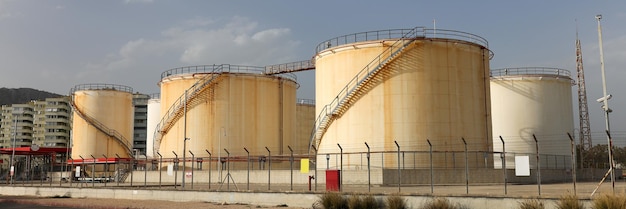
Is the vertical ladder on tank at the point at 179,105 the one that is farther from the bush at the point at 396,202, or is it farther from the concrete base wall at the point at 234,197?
the bush at the point at 396,202

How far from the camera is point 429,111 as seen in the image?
142ft

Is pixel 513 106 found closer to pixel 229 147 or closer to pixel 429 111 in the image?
pixel 429 111

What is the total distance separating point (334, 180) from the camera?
107ft

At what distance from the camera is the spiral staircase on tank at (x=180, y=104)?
5866 cm

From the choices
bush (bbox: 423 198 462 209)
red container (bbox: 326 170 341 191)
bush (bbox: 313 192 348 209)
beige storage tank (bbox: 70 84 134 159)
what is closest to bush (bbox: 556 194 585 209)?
bush (bbox: 423 198 462 209)

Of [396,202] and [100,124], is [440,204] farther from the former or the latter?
[100,124]

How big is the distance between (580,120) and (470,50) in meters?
55.3

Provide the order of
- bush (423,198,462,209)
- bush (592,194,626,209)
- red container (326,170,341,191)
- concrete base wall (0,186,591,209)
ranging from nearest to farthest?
bush (592,194,626,209), bush (423,198,462,209), concrete base wall (0,186,591,209), red container (326,170,341,191)

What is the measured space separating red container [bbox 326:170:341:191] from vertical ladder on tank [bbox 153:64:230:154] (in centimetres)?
2842

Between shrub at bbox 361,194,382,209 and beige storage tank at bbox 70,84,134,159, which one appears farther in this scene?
beige storage tank at bbox 70,84,134,159

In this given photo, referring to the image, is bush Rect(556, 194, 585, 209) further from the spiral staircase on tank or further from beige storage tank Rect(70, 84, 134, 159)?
beige storage tank Rect(70, 84, 134, 159)

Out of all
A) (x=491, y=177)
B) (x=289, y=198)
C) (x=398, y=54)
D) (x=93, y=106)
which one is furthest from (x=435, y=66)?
(x=93, y=106)

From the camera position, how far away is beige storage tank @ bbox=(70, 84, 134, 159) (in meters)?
77.4

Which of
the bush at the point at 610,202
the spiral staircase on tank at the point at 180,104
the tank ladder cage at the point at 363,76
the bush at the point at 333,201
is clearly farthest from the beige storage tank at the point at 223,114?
the bush at the point at 610,202
